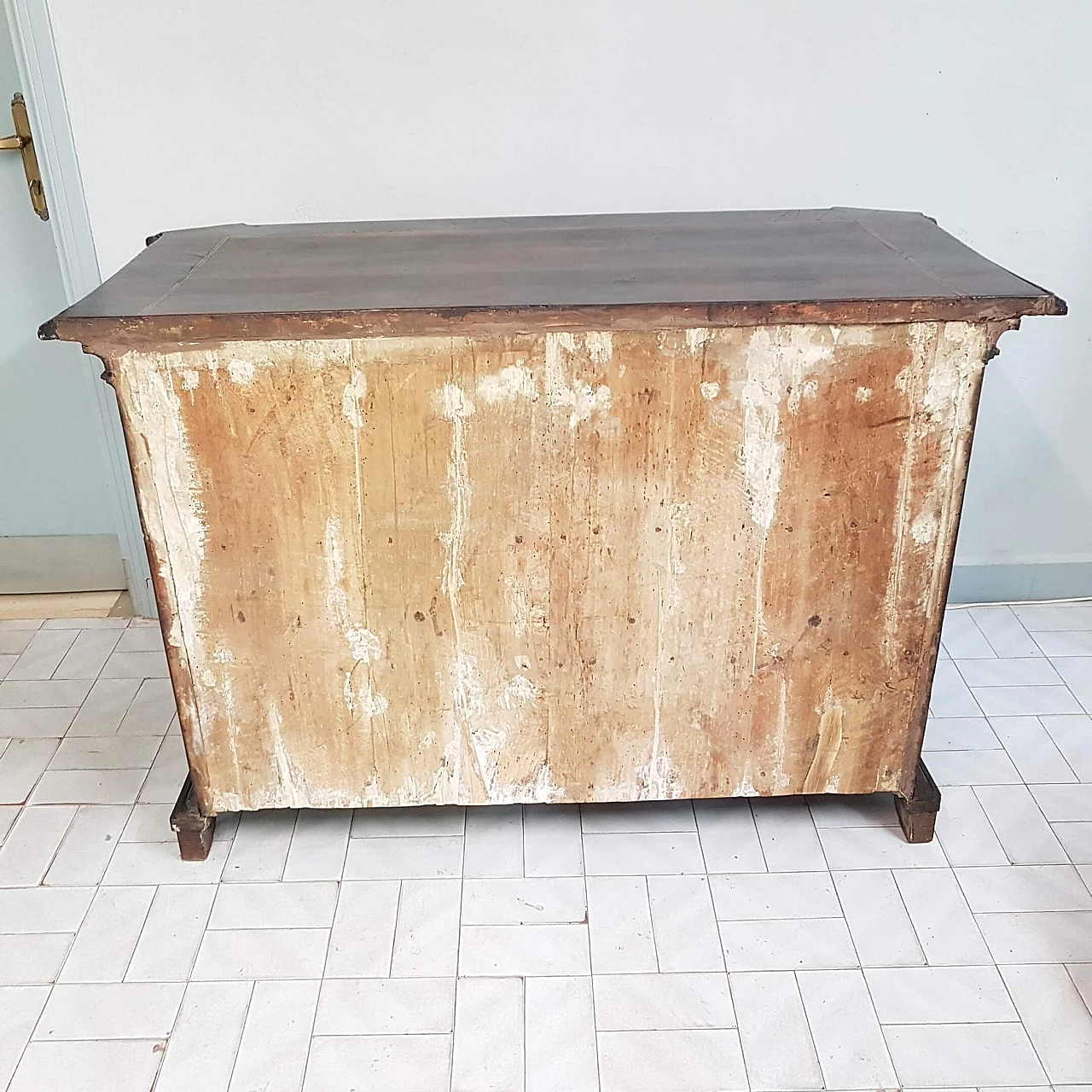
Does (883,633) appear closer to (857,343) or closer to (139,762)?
(857,343)

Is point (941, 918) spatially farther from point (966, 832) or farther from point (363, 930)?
point (363, 930)

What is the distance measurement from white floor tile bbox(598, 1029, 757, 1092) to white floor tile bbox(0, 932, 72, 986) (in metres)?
0.86

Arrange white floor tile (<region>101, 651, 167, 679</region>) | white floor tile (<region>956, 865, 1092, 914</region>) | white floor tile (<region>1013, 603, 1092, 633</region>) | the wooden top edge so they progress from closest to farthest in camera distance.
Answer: the wooden top edge
white floor tile (<region>956, 865, 1092, 914</region>)
white floor tile (<region>101, 651, 167, 679</region>)
white floor tile (<region>1013, 603, 1092, 633</region>)

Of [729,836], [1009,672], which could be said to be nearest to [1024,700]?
[1009,672]

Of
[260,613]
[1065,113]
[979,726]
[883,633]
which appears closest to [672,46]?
[1065,113]

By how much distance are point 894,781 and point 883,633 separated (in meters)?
0.30

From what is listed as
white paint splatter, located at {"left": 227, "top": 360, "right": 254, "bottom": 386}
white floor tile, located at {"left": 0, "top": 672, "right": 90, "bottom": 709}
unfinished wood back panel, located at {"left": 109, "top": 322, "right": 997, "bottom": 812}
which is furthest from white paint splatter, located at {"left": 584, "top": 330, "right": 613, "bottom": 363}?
white floor tile, located at {"left": 0, "top": 672, "right": 90, "bottom": 709}

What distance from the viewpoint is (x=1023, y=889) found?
1.75m

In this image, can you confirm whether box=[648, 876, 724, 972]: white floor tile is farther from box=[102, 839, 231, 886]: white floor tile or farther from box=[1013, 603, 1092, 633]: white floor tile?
box=[1013, 603, 1092, 633]: white floor tile

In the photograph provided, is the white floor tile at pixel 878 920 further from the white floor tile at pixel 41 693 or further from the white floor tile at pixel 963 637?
the white floor tile at pixel 41 693

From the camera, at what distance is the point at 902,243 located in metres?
1.75

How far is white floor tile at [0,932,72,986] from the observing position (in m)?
1.61

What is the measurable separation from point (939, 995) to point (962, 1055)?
10 cm

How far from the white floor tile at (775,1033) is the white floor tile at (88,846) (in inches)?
43.2
